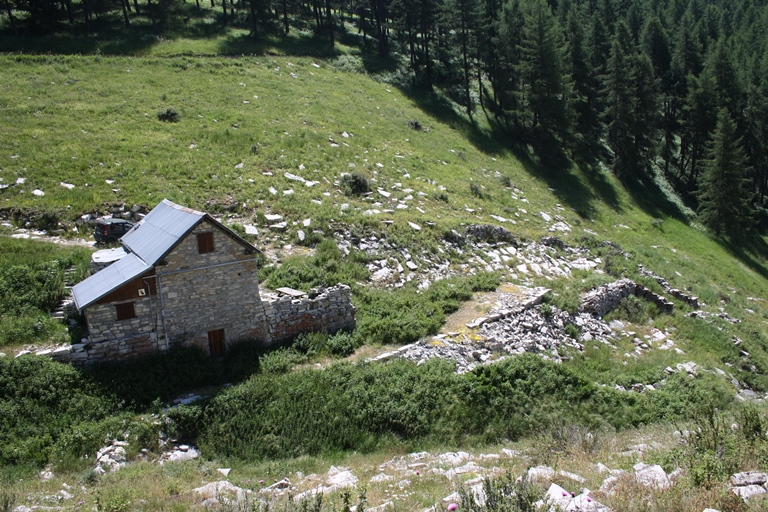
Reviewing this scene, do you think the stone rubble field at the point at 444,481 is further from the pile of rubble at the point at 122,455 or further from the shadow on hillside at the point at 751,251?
the shadow on hillside at the point at 751,251

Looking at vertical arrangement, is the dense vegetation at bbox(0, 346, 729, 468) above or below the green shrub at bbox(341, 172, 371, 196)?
below

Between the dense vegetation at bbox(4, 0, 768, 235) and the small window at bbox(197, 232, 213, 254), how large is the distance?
37027 mm

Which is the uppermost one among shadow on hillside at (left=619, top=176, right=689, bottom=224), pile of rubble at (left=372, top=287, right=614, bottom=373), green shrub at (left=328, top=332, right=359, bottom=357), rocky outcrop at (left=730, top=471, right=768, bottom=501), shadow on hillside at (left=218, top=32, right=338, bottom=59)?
shadow on hillside at (left=218, top=32, right=338, bottom=59)

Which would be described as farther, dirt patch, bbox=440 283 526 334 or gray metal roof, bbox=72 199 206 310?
dirt patch, bbox=440 283 526 334

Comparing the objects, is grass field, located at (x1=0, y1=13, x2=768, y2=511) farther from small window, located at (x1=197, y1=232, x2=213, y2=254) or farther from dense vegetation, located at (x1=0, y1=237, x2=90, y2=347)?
small window, located at (x1=197, y1=232, x2=213, y2=254)

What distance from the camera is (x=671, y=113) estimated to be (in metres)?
60.1

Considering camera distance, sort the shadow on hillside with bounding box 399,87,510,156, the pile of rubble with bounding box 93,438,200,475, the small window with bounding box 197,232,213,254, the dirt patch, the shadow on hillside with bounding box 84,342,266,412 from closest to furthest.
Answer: the pile of rubble with bounding box 93,438,200,475 → the shadow on hillside with bounding box 84,342,266,412 → the small window with bounding box 197,232,213,254 → the dirt patch → the shadow on hillside with bounding box 399,87,510,156

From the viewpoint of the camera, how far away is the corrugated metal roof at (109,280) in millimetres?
14609

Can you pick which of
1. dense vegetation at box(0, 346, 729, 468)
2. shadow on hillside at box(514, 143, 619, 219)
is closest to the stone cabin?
dense vegetation at box(0, 346, 729, 468)

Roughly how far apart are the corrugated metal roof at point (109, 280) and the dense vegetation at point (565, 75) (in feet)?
Result: 127

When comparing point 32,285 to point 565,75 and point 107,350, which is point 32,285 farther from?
point 565,75

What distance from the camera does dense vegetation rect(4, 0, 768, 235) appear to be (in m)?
45.0

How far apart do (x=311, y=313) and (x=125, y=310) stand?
606 centimetres

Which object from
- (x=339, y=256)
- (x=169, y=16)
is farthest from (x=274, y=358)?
(x=169, y=16)
